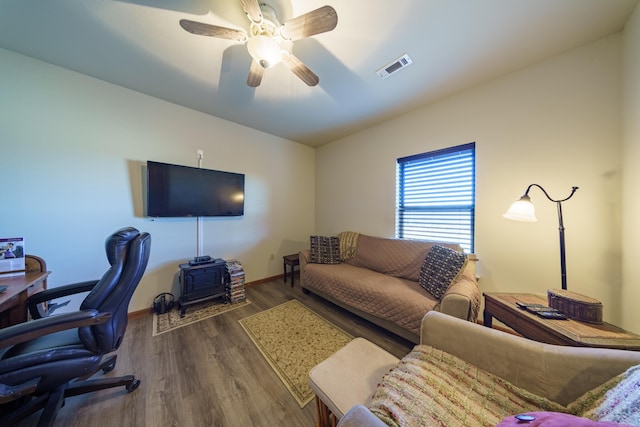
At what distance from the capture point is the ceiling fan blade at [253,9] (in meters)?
1.07

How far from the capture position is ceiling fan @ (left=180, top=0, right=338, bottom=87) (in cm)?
112

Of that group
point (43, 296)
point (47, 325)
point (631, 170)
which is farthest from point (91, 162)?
point (631, 170)

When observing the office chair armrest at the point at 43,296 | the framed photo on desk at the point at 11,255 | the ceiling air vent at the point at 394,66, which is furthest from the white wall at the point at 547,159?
the framed photo on desk at the point at 11,255

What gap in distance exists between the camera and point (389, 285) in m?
2.06

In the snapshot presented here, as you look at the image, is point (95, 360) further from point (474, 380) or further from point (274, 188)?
point (274, 188)

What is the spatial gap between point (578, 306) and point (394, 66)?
2.19m

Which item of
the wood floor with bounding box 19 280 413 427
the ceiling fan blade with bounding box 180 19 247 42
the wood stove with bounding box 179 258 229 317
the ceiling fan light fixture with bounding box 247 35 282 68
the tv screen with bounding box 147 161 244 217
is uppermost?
the ceiling fan blade with bounding box 180 19 247 42

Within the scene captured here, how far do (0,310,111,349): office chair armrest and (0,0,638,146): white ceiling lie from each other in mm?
1973

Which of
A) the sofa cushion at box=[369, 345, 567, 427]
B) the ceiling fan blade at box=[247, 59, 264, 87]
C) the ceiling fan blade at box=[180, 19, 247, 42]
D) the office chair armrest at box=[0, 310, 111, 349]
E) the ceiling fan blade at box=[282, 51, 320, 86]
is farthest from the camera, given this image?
the ceiling fan blade at box=[247, 59, 264, 87]

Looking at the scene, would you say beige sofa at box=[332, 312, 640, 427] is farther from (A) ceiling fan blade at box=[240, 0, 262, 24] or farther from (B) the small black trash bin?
(B) the small black trash bin

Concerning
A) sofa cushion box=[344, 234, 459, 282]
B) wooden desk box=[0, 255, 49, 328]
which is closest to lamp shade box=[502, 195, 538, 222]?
sofa cushion box=[344, 234, 459, 282]

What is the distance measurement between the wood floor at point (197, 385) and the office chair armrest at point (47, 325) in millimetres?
669

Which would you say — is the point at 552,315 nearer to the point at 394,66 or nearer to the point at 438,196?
the point at 438,196

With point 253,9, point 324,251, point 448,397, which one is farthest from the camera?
point 324,251
